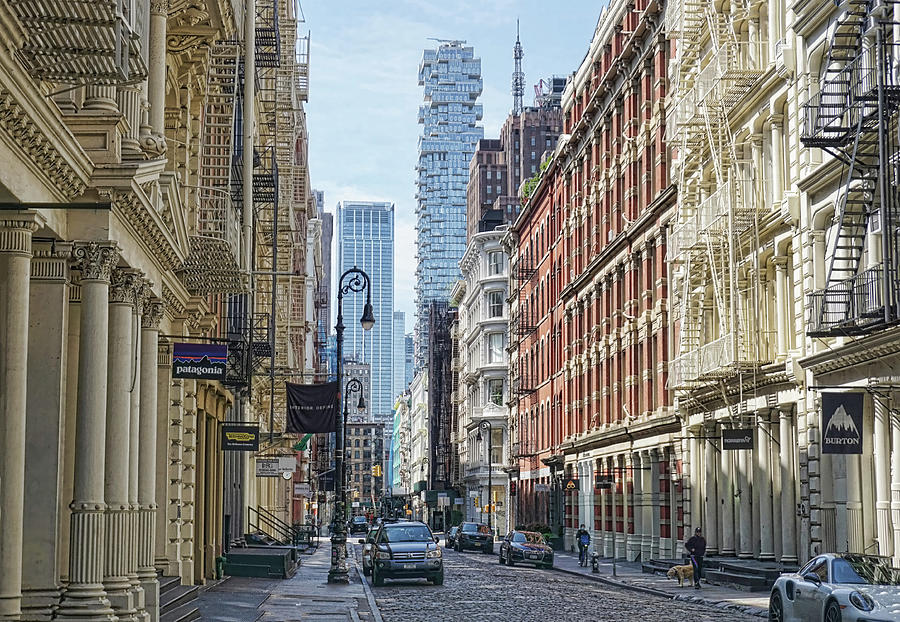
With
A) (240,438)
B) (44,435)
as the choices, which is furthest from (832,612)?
(240,438)

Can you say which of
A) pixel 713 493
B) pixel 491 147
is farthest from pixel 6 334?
pixel 491 147

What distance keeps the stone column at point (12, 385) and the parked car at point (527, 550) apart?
36959mm

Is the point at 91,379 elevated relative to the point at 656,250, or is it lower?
lower

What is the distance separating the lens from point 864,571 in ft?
64.5

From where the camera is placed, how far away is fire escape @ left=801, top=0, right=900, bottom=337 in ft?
81.0

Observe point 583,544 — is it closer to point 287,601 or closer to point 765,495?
point 765,495

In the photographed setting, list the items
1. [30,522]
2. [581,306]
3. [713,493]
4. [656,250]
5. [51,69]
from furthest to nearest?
[581,306] → [656,250] → [713,493] → [30,522] → [51,69]

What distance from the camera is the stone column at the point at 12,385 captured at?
15.0 metres

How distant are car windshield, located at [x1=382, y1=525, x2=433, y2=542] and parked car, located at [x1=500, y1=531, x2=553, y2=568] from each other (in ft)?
41.3

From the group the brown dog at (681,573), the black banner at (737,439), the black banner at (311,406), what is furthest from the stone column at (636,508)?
the black banner at (311,406)

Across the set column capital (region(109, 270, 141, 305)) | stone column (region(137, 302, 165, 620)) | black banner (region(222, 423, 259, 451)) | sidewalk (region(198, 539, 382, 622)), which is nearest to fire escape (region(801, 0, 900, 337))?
sidewalk (region(198, 539, 382, 622))

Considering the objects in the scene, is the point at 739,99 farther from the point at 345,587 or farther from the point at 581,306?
the point at 581,306

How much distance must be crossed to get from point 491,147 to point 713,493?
130102 millimetres

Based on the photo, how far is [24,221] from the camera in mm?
15203
